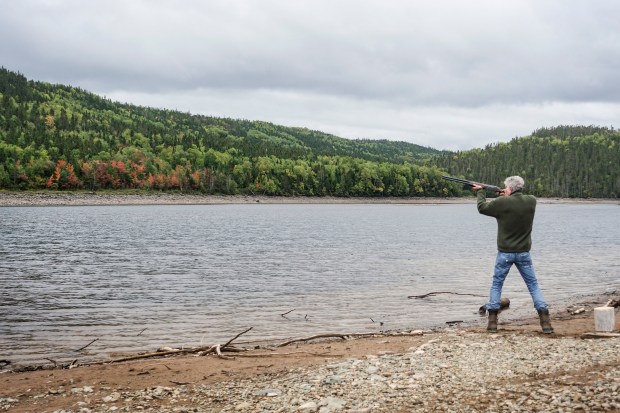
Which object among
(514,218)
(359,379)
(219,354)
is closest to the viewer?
(359,379)

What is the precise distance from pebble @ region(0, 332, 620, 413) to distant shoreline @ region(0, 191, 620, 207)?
123192mm

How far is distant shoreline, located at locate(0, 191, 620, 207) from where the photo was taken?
395 feet

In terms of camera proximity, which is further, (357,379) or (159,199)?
(159,199)

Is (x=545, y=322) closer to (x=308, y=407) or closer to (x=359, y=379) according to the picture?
(x=359, y=379)

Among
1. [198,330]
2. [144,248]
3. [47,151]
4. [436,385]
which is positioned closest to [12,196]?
[47,151]

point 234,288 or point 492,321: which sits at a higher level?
point 492,321

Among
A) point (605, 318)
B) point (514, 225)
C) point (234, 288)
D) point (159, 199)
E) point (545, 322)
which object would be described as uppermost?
point (514, 225)

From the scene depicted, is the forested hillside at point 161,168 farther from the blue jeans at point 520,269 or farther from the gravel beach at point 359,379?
the blue jeans at point 520,269

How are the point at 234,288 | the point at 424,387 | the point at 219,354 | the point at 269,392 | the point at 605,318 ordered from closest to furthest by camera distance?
the point at 424,387, the point at 269,392, the point at 219,354, the point at 605,318, the point at 234,288

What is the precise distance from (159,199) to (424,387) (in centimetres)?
14004

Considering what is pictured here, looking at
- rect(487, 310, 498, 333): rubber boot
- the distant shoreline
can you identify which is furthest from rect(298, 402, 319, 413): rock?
the distant shoreline

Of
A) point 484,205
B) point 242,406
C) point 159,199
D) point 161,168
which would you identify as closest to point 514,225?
point 484,205

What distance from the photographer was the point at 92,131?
196125 millimetres

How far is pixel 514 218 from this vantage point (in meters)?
10.6
